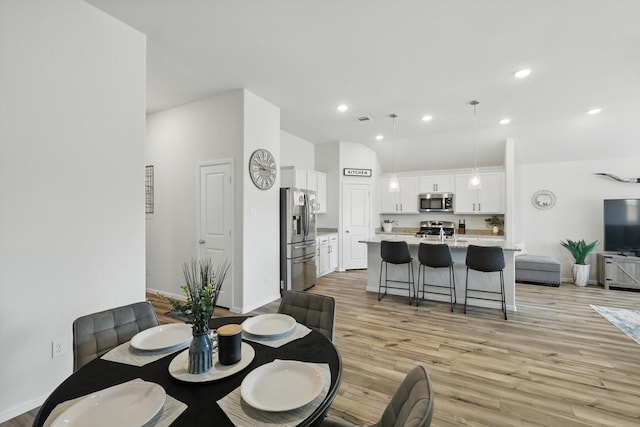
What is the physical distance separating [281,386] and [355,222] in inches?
232

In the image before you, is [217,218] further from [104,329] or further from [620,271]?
[620,271]

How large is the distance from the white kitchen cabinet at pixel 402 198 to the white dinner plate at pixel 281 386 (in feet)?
20.6

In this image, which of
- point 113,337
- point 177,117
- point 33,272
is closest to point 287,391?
point 113,337

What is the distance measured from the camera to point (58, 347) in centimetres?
211

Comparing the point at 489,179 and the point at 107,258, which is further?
the point at 489,179

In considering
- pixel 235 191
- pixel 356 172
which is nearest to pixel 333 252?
pixel 356 172

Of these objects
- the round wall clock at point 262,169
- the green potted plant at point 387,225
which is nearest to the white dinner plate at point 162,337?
the round wall clock at point 262,169

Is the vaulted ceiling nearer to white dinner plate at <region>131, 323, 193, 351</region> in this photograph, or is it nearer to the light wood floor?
white dinner plate at <region>131, 323, 193, 351</region>

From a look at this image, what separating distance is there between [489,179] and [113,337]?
692 centimetres

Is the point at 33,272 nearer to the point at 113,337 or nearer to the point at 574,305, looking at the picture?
the point at 113,337

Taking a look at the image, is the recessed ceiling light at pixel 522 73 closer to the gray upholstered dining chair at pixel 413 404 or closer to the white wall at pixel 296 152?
the gray upholstered dining chair at pixel 413 404

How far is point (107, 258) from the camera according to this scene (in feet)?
7.89

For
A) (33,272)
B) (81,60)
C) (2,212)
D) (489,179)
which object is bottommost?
(33,272)

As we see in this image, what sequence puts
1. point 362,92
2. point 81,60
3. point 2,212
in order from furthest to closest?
point 362,92 → point 81,60 → point 2,212
